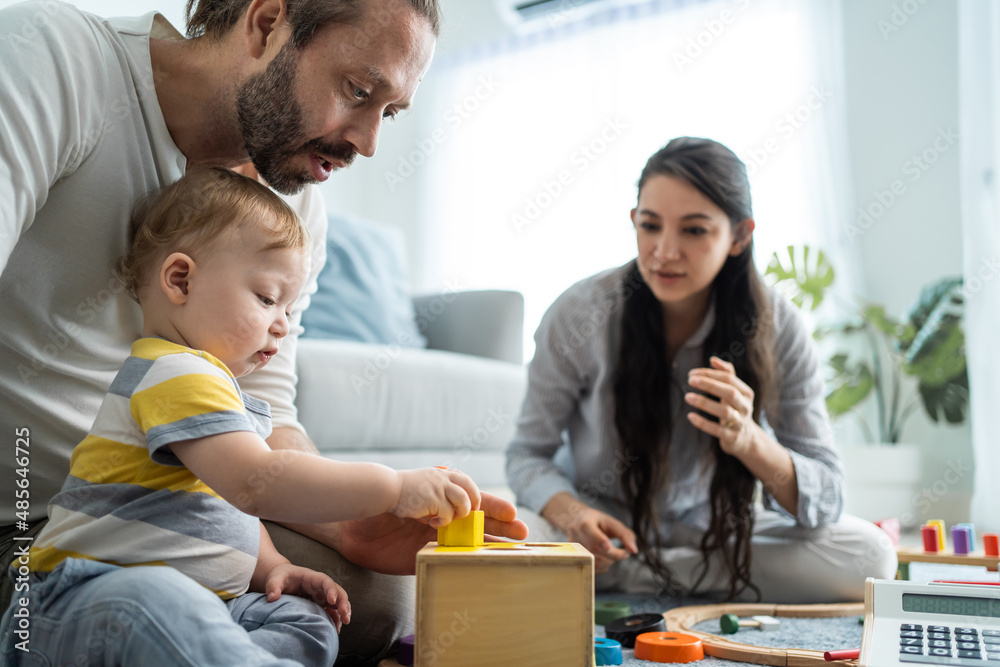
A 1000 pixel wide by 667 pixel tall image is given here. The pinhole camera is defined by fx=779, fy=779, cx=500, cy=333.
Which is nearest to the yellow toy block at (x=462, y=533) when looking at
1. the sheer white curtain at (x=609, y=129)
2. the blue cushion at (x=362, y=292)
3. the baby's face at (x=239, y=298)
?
the baby's face at (x=239, y=298)

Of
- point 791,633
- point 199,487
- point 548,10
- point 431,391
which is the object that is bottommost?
point 791,633

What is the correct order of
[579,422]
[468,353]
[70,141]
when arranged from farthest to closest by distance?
[468,353] < [579,422] < [70,141]

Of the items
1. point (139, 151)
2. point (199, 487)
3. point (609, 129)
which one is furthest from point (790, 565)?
point (609, 129)

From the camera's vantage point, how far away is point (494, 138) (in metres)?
3.51

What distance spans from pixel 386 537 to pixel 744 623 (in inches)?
23.5

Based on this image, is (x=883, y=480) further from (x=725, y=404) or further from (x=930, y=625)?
(x=930, y=625)

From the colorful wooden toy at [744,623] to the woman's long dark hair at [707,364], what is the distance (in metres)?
0.20

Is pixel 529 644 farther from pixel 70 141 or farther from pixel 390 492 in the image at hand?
pixel 70 141

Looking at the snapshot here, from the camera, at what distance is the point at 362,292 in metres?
2.21

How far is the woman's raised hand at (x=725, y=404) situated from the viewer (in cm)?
124

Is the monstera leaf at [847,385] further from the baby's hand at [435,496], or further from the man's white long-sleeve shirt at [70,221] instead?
the man's white long-sleeve shirt at [70,221]

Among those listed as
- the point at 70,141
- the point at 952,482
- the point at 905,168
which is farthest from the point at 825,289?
the point at 70,141

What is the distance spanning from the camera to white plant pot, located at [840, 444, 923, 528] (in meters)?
2.47

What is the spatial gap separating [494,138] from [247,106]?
269 cm
